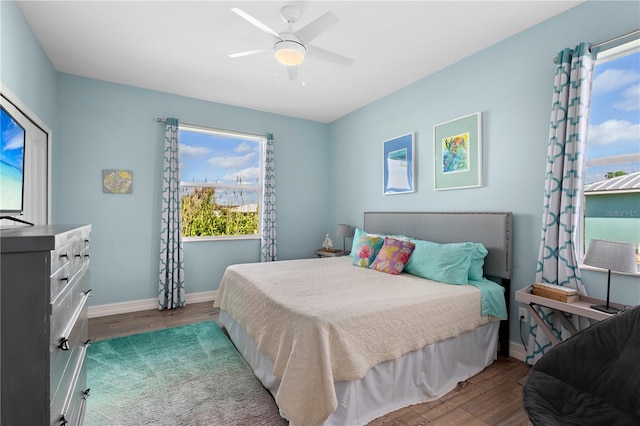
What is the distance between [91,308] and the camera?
3609 millimetres

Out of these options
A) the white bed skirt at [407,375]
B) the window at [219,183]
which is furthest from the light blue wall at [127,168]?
the white bed skirt at [407,375]

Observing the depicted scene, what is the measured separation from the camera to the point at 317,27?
212cm

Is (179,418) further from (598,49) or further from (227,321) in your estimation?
(598,49)

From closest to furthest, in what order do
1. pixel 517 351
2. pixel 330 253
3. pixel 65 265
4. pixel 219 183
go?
1. pixel 65 265
2. pixel 517 351
3. pixel 219 183
4. pixel 330 253

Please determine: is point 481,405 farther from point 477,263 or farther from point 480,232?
point 480,232

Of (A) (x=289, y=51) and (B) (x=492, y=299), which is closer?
(A) (x=289, y=51)

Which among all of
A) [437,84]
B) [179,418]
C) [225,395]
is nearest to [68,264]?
[179,418]

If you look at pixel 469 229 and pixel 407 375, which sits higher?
pixel 469 229

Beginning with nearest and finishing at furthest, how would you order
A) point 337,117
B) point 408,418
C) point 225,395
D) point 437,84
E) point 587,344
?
point 587,344
point 408,418
point 225,395
point 437,84
point 337,117

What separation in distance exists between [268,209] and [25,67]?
291 cm

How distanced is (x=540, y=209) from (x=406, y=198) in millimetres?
1461

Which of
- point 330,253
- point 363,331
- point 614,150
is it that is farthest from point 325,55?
point 330,253

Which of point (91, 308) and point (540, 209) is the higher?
point (540, 209)

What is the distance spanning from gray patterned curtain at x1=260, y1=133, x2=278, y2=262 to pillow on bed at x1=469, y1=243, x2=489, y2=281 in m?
2.81
